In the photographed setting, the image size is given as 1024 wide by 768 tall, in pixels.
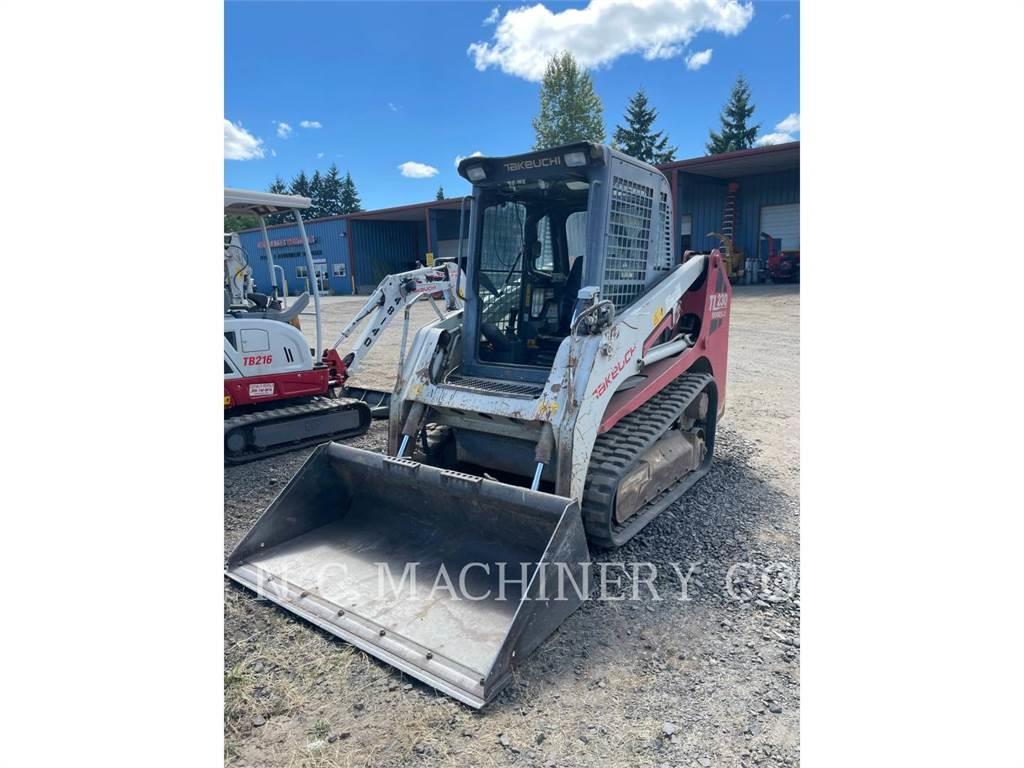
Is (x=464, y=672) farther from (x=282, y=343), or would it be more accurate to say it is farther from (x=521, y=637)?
(x=282, y=343)

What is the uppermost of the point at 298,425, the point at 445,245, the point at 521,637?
the point at 445,245

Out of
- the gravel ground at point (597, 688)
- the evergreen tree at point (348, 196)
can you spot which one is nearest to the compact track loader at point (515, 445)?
the gravel ground at point (597, 688)

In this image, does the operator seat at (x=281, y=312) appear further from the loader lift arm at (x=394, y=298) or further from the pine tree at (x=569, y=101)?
the pine tree at (x=569, y=101)

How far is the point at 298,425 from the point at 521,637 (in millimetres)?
3788

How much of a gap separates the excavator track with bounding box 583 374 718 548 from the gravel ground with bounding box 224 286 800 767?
0.48 feet

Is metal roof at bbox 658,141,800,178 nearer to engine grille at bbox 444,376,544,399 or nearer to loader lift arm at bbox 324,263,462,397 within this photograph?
loader lift arm at bbox 324,263,462,397

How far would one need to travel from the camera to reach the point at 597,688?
2.50m

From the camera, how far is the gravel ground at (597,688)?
2.21 meters

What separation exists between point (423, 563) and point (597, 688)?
3.60 feet

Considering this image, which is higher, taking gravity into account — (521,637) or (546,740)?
(521,637)

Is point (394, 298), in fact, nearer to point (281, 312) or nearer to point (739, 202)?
point (281, 312)

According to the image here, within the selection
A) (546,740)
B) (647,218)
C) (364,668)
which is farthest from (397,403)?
(546,740)

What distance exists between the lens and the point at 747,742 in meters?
2.22

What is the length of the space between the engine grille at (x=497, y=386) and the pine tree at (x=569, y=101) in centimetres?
3623
